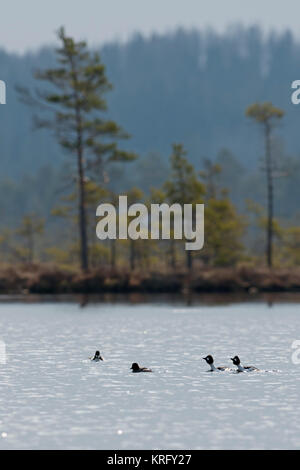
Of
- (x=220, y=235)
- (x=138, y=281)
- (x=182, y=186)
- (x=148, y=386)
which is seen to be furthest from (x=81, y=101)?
(x=148, y=386)

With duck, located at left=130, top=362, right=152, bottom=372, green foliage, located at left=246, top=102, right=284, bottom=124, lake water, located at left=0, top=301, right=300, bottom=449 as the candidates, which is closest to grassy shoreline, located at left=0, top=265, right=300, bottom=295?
green foliage, located at left=246, top=102, right=284, bottom=124

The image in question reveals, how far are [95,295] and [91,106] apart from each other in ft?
54.7

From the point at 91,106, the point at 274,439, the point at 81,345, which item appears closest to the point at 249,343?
the point at 81,345

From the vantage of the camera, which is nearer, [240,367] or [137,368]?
[137,368]

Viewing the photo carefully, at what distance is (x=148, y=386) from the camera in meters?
25.5

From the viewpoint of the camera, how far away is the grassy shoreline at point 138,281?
68.9 meters

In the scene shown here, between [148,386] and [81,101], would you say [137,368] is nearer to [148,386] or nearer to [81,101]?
[148,386]

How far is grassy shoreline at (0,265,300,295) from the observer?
68.9 meters

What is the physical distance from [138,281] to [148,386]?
144ft

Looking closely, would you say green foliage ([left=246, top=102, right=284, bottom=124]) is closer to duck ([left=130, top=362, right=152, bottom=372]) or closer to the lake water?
the lake water

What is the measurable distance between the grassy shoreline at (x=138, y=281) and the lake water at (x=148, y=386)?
73.8ft

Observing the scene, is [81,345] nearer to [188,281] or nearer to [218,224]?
[188,281]

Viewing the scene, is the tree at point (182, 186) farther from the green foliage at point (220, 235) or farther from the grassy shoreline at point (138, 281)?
the grassy shoreline at point (138, 281)
